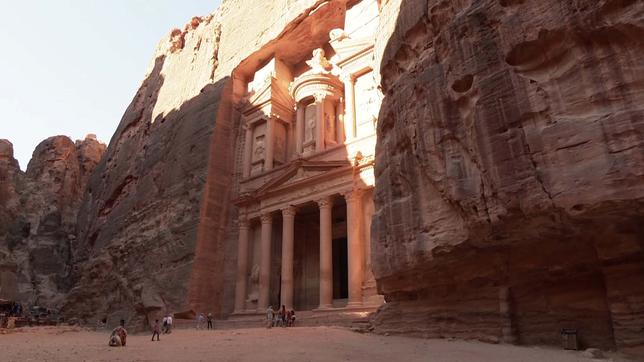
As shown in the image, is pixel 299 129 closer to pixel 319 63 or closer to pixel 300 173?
pixel 319 63

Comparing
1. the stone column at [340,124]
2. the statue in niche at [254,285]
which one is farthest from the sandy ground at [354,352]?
the stone column at [340,124]

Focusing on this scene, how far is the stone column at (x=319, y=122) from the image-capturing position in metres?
23.3

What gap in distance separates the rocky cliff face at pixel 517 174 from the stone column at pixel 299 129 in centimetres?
1429

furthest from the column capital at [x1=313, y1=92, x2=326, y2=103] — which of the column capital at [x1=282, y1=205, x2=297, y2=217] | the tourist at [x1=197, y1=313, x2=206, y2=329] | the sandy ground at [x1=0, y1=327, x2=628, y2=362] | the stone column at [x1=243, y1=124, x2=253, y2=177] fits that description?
the sandy ground at [x1=0, y1=327, x2=628, y2=362]

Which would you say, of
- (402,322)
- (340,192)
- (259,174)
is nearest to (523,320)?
(402,322)

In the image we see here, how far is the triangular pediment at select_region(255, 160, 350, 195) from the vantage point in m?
20.3

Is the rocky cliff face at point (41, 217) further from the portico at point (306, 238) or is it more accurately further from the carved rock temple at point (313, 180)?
the carved rock temple at point (313, 180)

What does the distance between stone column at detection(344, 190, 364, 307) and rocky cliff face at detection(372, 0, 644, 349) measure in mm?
6863

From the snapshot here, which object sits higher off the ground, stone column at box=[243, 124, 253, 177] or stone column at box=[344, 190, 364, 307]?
stone column at box=[243, 124, 253, 177]

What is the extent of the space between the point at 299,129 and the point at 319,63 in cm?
383

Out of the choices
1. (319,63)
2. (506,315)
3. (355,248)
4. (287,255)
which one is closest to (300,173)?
(287,255)

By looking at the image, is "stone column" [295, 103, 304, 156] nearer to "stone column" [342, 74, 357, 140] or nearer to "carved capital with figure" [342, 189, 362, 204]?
"stone column" [342, 74, 357, 140]

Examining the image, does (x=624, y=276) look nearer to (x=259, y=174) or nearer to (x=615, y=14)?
(x=615, y=14)

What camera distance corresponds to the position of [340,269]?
23000 mm
